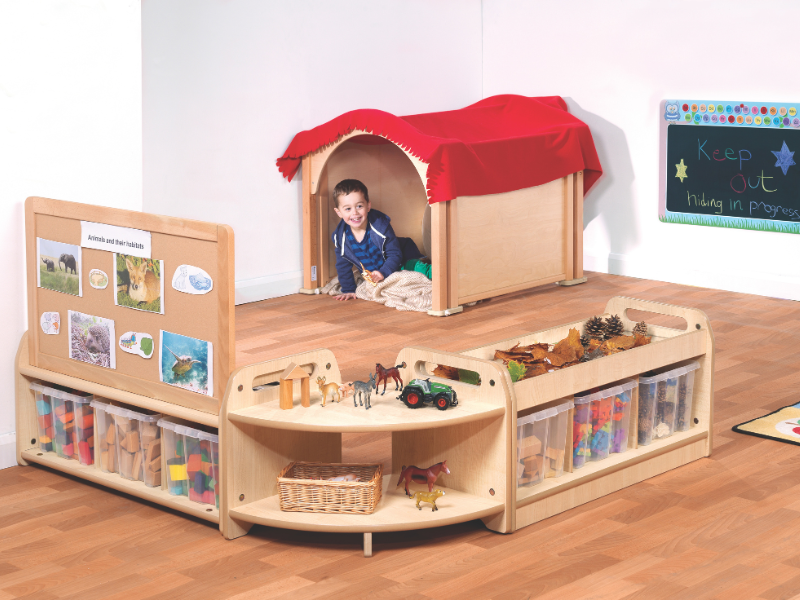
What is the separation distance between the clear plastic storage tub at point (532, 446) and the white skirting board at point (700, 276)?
10.1ft

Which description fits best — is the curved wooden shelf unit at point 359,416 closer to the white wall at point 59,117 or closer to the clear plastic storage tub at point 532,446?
the clear plastic storage tub at point 532,446

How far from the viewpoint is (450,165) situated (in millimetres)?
4996

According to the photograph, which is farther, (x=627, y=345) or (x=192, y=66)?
(x=192, y=66)

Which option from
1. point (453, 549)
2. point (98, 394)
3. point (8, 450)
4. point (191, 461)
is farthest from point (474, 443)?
point (8, 450)

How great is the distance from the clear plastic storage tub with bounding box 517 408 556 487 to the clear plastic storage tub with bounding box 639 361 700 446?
1.44 feet

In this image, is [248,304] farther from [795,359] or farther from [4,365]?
[795,359]

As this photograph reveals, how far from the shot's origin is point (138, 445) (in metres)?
3.02

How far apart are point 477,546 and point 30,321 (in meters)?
1.55

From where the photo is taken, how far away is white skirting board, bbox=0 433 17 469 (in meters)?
3.25

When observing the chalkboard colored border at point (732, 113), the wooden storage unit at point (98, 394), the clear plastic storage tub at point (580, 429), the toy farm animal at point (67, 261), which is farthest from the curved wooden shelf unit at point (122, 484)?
the chalkboard colored border at point (732, 113)

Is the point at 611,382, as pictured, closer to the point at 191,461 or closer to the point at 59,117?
the point at 191,461

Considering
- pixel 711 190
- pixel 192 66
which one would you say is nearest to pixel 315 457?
pixel 192 66

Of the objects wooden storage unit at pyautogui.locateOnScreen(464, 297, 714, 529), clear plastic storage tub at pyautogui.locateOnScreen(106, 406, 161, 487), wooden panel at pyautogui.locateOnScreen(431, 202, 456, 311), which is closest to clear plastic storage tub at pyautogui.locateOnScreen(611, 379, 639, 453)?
wooden storage unit at pyautogui.locateOnScreen(464, 297, 714, 529)

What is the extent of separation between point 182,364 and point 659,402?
4.67 ft
